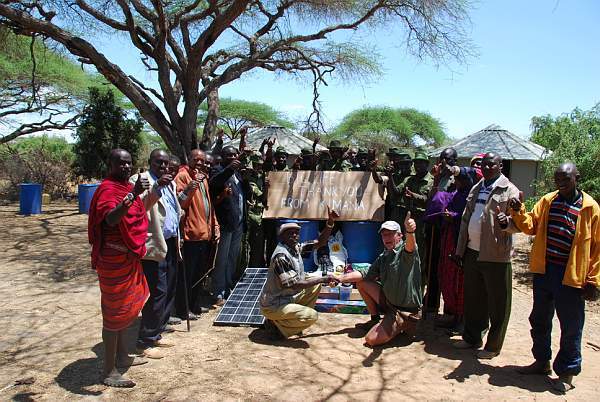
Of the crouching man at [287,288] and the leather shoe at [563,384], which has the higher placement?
the crouching man at [287,288]

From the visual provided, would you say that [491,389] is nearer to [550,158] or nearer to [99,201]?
[99,201]

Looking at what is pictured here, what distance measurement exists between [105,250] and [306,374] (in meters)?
1.96

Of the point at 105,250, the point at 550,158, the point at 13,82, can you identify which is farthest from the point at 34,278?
the point at 13,82

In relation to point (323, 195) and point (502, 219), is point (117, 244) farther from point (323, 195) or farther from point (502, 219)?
point (323, 195)

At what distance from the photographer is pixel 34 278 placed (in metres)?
6.93

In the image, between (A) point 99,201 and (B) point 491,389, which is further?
(B) point 491,389

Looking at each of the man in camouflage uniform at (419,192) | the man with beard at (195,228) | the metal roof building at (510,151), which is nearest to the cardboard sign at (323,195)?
the man in camouflage uniform at (419,192)

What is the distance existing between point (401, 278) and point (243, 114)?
91.4 feet

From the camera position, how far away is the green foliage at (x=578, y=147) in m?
8.08

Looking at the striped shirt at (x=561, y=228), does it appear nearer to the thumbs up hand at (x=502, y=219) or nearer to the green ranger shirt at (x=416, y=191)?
the thumbs up hand at (x=502, y=219)

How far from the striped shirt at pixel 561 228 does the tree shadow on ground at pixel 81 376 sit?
3759mm

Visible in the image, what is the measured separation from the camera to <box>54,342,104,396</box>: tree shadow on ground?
144 inches

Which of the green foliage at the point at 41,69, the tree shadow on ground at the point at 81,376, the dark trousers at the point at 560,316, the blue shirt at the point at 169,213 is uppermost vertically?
the green foliage at the point at 41,69

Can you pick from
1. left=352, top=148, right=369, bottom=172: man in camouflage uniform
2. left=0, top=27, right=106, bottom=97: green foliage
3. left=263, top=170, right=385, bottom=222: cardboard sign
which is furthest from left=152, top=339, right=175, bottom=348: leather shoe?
left=0, top=27, right=106, bottom=97: green foliage
